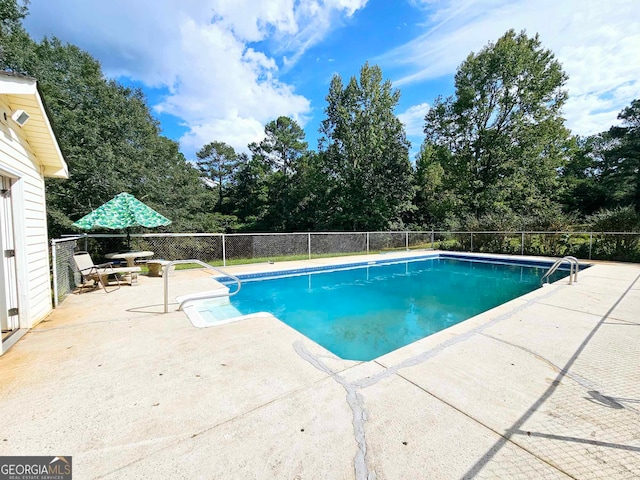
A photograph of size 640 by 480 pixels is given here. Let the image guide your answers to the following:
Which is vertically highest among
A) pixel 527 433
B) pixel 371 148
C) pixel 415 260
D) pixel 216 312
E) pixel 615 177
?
pixel 371 148

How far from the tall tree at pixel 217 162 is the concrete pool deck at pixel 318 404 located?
93.3 feet

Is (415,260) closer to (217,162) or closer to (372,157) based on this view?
(372,157)

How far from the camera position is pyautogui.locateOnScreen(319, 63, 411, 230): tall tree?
19.7m

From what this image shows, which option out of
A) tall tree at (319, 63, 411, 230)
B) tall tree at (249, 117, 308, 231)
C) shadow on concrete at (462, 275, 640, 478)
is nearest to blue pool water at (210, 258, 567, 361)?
shadow on concrete at (462, 275, 640, 478)

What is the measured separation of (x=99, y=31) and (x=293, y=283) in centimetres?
965

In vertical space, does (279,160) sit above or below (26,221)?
above

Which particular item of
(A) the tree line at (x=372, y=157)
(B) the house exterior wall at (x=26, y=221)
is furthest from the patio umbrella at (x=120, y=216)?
(A) the tree line at (x=372, y=157)

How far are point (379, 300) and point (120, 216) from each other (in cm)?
680

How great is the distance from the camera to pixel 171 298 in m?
4.93

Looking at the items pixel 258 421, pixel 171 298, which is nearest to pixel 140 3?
pixel 171 298

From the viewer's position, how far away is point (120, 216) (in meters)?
7.00

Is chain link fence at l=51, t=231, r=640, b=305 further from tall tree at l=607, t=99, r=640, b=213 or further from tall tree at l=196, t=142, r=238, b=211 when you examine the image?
tall tree at l=196, t=142, r=238, b=211

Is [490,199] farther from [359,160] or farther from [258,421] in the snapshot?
[258,421]

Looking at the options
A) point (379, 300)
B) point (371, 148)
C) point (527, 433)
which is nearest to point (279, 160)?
point (371, 148)
